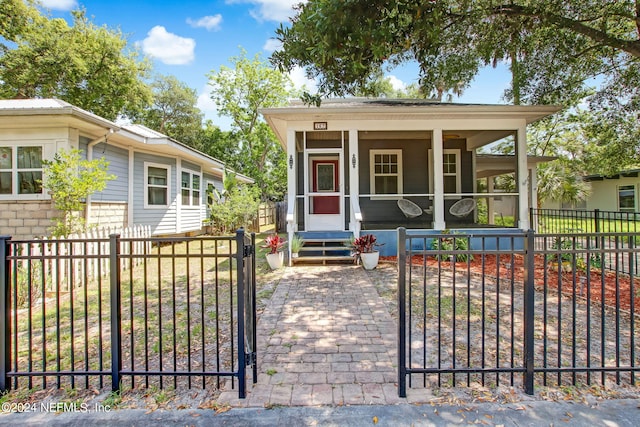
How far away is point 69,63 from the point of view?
59.8ft

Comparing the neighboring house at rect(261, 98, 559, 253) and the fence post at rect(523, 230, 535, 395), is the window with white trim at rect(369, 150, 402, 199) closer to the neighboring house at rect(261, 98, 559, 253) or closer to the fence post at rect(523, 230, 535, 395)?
the neighboring house at rect(261, 98, 559, 253)

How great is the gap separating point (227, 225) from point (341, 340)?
12.3 metres

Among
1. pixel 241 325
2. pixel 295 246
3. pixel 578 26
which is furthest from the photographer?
pixel 295 246

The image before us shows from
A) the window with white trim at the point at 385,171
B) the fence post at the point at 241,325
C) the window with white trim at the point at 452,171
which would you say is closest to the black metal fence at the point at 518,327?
the fence post at the point at 241,325

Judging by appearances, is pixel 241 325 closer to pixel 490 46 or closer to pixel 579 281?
pixel 579 281

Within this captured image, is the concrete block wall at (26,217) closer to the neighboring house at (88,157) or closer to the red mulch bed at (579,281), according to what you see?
the neighboring house at (88,157)

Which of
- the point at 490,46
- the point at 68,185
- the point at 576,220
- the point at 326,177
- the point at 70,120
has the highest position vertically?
the point at 490,46

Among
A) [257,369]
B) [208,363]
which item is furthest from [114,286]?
[257,369]

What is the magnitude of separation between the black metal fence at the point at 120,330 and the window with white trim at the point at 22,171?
3420 millimetres

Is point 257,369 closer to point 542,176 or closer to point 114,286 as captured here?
point 114,286

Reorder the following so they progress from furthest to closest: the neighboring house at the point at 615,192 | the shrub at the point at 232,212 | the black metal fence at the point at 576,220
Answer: the neighboring house at the point at 615,192, the shrub at the point at 232,212, the black metal fence at the point at 576,220

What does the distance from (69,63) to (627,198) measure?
33.5 metres

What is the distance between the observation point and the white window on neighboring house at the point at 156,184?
11.1 metres

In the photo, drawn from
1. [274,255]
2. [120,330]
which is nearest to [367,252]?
[274,255]
